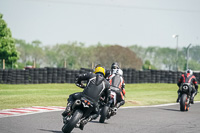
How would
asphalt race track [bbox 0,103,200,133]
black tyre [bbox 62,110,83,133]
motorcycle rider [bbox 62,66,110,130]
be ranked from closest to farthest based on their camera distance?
black tyre [bbox 62,110,83,133], motorcycle rider [bbox 62,66,110,130], asphalt race track [bbox 0,103,200,133]

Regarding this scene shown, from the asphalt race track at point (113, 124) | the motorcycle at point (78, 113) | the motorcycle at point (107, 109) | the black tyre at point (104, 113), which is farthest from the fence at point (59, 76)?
the motorcycle at point (78, 113)

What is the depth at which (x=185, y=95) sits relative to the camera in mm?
15008

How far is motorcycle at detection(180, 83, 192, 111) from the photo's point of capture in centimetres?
1497

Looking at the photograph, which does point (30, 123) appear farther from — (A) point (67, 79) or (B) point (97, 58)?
(B) point (97, 58)

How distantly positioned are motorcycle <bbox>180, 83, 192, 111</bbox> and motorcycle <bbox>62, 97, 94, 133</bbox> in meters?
7.15

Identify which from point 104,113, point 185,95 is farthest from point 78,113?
point 185,95

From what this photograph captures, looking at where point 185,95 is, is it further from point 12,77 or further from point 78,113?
point 12,77

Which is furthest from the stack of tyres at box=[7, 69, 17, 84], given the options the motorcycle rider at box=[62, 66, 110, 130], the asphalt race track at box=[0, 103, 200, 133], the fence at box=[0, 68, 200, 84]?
the motorcycle rider at box=[62, 66, 110, 130]

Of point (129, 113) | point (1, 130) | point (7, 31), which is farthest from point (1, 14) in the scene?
point (1, 130)

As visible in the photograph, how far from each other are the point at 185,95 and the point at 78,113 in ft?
25.3

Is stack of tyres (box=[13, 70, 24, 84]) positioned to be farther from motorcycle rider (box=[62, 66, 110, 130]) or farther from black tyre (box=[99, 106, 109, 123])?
motorcycle rider (box=[62, 66, 110, 130])

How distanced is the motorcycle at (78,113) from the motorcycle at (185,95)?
7.15 m

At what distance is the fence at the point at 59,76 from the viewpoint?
90.4 feet

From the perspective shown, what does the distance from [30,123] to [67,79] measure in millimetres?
19720
